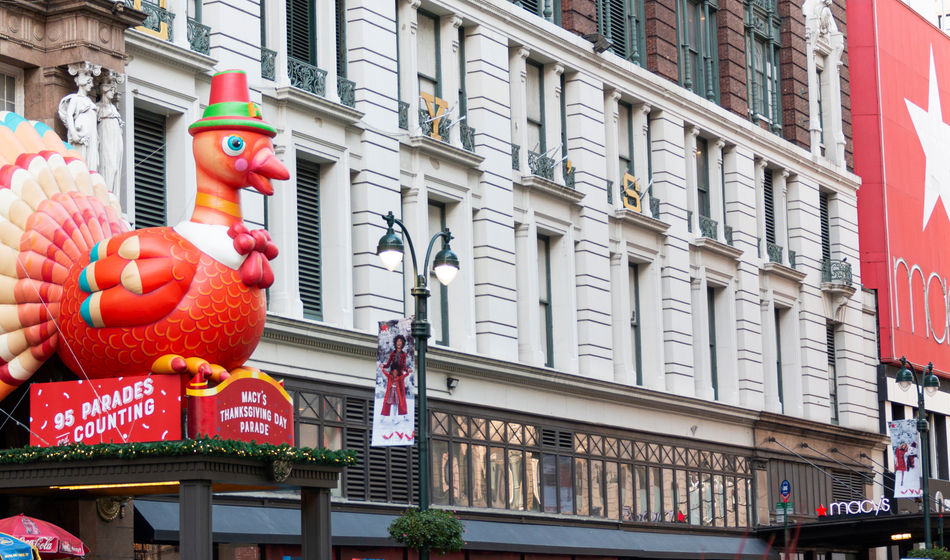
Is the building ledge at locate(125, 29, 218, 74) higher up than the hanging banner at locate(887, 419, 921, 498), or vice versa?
the building ledge at locate(125, 29, 218, 74)

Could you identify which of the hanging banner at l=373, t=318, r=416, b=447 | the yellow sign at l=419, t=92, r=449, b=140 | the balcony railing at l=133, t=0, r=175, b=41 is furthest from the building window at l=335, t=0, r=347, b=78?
the hanging banner at l=373, t=318, r=416, b=447

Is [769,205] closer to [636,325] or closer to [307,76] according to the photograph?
[636,325]

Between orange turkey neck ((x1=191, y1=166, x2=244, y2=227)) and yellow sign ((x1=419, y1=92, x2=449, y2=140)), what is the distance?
17.3 meters

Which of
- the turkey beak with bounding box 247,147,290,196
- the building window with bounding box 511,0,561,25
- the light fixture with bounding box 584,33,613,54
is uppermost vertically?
the building window with bounding box 511,0,561,25

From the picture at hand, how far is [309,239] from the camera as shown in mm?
36656

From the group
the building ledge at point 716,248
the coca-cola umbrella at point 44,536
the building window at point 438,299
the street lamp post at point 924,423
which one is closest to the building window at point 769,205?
the building ledge at point 716,248

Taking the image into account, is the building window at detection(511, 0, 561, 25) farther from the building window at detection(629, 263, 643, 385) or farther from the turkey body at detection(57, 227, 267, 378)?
the turkey body at detection(57, 227, 267, 378)

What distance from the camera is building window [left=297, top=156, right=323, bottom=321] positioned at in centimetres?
3628

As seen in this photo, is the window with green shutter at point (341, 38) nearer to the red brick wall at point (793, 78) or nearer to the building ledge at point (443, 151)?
the building ledge at point (443, 151)

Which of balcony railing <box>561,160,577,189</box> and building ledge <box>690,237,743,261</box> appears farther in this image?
building ledge <box>690,237,743,261</box>

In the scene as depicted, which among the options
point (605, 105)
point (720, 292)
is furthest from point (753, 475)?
point (605, 105)

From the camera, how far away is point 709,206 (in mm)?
54062

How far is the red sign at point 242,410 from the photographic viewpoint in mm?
22281

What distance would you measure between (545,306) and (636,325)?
5.06 metres
